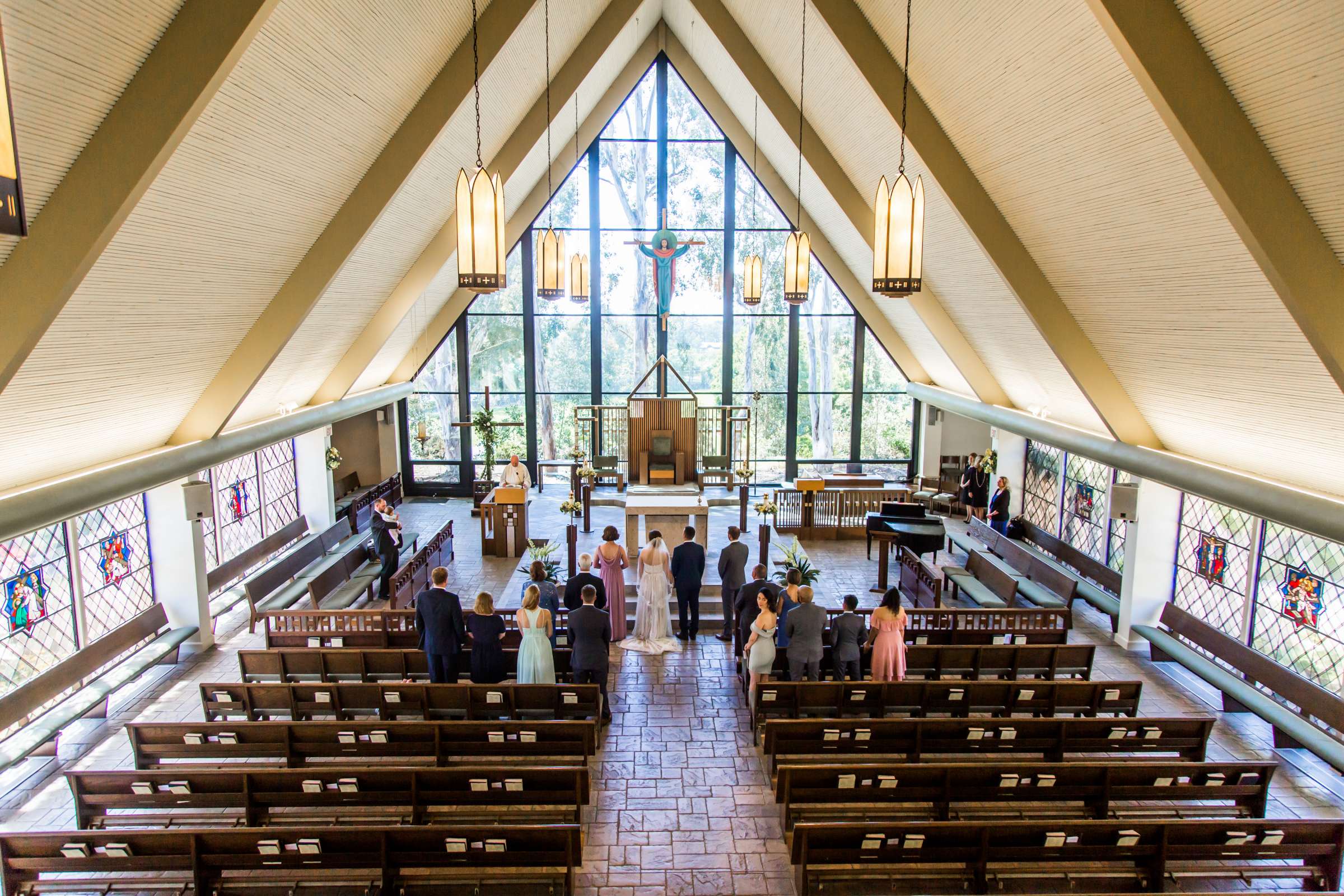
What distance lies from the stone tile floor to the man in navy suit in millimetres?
1724

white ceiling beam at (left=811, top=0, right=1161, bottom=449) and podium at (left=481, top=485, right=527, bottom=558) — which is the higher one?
white ceiling beam at (left=811, top=0, right=1161, bottom=449)

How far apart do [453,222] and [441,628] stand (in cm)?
728

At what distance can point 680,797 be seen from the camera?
6902 millimetres

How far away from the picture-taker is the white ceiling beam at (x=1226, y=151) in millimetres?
5281

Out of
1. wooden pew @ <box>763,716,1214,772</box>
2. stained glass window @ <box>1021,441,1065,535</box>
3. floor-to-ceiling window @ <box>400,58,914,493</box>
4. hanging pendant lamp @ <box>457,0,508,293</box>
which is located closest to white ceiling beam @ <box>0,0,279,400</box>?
hanging pendant lamp @ <box>457,0,508,293</box>

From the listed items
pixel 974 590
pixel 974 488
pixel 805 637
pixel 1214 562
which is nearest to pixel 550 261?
pixel 805 637

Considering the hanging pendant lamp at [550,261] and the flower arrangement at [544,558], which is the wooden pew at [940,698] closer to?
the flower arrangement at [544,558]

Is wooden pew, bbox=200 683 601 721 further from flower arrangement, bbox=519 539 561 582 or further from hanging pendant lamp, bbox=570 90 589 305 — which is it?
hanging pendant lamp, bbox=570 90 589 305

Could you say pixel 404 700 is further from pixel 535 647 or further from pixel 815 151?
pixel 815 151

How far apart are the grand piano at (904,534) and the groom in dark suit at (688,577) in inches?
145

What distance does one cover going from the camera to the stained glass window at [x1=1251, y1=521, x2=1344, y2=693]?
8188mm

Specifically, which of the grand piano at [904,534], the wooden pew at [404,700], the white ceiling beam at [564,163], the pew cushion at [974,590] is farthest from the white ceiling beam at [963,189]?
the white ceiling beam at [564,163]

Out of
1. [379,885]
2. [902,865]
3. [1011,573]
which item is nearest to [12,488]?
[379,885]

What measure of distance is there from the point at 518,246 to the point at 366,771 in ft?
45.5
